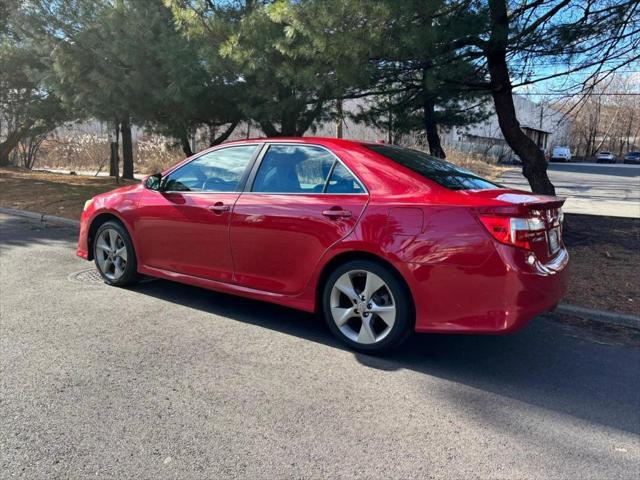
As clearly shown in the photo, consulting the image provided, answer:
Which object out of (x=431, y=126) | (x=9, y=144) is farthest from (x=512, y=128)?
(x=9, y=144)

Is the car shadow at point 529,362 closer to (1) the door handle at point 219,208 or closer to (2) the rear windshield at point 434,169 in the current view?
(1) the door handle at point 219,208

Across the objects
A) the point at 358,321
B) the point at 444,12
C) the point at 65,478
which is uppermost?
the point at 444,12

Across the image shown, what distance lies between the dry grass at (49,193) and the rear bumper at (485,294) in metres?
8.65

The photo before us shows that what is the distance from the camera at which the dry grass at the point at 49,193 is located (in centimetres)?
1138

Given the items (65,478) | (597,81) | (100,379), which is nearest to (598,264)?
(597,81)

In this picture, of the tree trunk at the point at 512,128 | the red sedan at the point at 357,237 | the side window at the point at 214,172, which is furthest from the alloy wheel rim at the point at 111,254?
the tree trunk at the point at 512,128

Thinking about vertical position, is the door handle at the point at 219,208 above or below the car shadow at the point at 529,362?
above

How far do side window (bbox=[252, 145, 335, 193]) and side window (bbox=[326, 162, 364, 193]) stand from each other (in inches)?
2.9

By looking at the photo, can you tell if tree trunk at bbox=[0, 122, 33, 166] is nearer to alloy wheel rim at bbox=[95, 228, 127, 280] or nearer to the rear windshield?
alloy wheel rim at bbox=[95, 228, 127, 280]

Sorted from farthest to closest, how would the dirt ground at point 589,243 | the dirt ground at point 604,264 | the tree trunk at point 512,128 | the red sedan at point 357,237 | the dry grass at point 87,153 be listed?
the dry grass at point 87,153 < the tree trunk at point 512,128 < the dirt ground at point 589,243 < the dirt ground at point 604,264 < the red sedan at point 357,237

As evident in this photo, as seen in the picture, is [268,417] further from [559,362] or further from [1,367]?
[559,362]

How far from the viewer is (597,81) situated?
25.5 ft

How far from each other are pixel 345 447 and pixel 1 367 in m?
2.56

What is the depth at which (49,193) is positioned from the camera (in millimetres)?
13281
